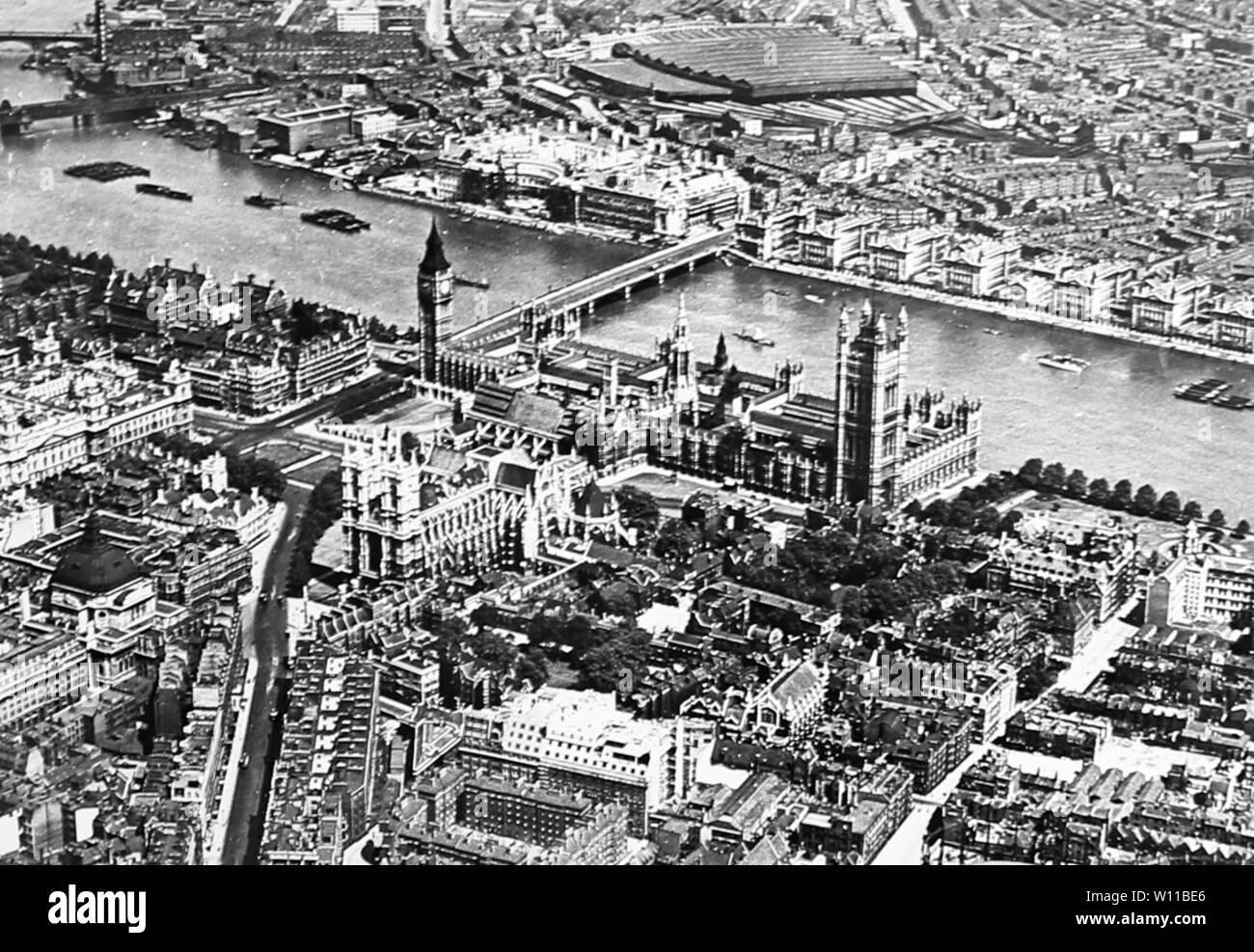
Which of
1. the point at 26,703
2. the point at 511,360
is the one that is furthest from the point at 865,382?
the point at 26,703

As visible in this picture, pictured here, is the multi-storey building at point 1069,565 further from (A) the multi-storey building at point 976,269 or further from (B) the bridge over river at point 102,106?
(B) the bridge over river at point 102,106

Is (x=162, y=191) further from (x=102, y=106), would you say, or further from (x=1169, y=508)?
(x=1169, y=508)

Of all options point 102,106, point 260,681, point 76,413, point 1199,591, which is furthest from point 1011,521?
point 102,106

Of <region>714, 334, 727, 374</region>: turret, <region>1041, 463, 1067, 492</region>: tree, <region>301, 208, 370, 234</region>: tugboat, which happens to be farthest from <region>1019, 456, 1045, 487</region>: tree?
<region>301, 208, 370, 234</region>: tugboat

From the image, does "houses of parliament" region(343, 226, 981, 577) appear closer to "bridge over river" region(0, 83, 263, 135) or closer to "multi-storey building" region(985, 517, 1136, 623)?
"multi-storey building" region(985, 517, 1136, 623)

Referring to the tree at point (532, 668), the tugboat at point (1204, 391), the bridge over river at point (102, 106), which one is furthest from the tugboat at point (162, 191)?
the tree at point (532, 668)
